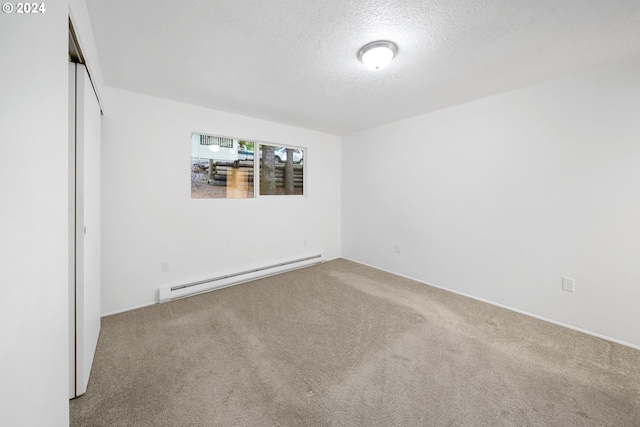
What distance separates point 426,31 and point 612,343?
3024mm

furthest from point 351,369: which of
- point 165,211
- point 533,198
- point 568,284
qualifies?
point 165,211

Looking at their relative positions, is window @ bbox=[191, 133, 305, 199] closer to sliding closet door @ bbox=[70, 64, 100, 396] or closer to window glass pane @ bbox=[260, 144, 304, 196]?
window glass pane @ bbox=[260, 144, 304, 196]

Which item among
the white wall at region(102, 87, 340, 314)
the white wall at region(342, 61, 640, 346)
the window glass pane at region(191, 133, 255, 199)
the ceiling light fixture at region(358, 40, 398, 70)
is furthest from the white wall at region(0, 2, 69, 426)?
the white wall at region(342, 61, 640, 346)

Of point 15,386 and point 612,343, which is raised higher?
point 15,386

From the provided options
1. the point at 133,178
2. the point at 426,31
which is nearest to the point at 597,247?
the point at 426,31

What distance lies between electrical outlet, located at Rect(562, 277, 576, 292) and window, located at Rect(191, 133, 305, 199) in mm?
3561

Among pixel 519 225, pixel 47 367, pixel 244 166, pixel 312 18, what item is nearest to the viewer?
pixel 47 367

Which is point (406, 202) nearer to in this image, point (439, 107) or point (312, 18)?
point (439, 107)

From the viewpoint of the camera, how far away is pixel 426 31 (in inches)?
67.5

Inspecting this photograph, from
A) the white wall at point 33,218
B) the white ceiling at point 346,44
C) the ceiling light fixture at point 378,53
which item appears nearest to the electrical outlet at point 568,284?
the white ceiling at point 346,44

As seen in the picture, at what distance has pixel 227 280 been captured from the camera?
3.34 meters

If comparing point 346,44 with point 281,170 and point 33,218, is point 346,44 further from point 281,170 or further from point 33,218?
point 281,170

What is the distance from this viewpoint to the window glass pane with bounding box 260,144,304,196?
13.0ft

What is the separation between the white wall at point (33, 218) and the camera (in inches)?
24.8
